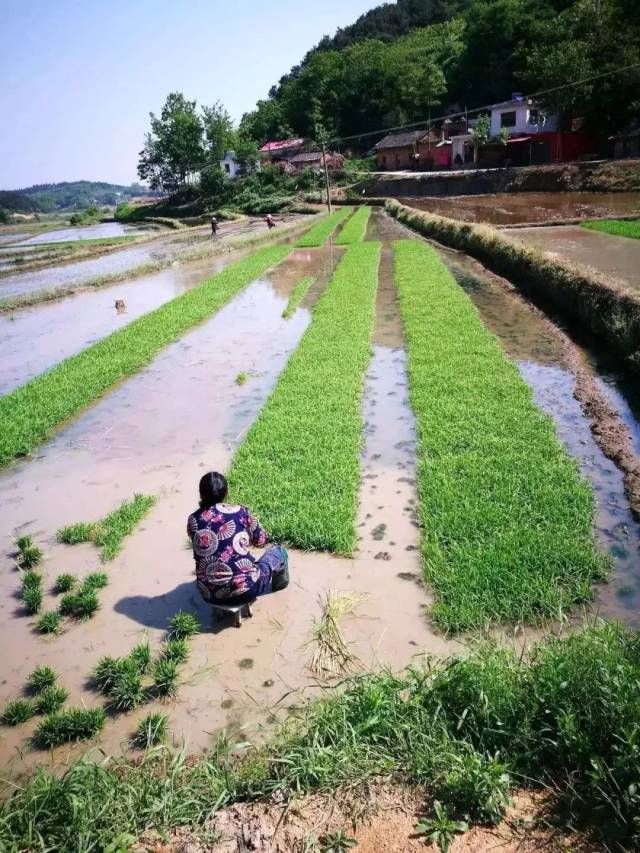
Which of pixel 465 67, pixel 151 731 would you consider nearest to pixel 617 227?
pixel 151 731

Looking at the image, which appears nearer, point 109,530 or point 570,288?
point 109,530

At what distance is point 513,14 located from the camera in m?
58.5

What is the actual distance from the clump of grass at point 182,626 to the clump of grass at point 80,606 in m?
0.76

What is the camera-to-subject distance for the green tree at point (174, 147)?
84.4m

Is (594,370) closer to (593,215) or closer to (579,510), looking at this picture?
(579,510)

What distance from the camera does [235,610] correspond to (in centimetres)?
424

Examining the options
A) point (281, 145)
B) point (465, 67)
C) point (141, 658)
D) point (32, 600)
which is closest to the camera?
point (141, 658)

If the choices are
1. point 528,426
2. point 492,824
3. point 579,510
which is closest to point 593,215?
point 528,426

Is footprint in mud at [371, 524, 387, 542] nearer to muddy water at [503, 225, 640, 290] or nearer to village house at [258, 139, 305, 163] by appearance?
muddy water at [503, 225, 640, 290]

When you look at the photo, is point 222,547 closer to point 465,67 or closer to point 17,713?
point 17,713

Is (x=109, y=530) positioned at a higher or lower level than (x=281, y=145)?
lower

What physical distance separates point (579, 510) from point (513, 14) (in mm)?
71682

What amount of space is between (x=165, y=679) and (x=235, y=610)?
685 mm

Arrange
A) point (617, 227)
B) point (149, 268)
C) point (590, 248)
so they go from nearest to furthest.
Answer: point (590, 248) < point (617, 227) < point (149, 268)
